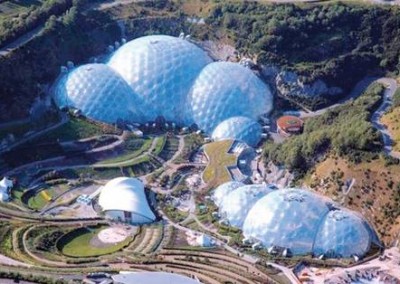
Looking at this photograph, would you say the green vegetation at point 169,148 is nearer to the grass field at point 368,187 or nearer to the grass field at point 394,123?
the grass field at point 368,187

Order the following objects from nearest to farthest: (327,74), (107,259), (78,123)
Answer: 1. (107,259)
2. (78,123)
3. (327,74)

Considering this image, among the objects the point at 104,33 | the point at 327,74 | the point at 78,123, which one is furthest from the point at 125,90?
the point at 327,74

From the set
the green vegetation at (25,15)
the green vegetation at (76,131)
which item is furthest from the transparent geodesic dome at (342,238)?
the green vegetation at (25,15)

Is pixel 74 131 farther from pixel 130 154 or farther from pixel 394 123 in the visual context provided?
pixel 394 123

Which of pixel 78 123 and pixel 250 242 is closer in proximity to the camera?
pixel 250 242

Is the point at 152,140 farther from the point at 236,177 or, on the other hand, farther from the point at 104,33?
the point at 104,33

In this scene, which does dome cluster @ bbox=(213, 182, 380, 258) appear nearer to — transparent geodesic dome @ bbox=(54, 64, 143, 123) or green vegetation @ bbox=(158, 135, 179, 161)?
green vegetation @ bbox=(158, 135, 179, 161)

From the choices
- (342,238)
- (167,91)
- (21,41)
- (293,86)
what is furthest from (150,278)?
(21,41)
